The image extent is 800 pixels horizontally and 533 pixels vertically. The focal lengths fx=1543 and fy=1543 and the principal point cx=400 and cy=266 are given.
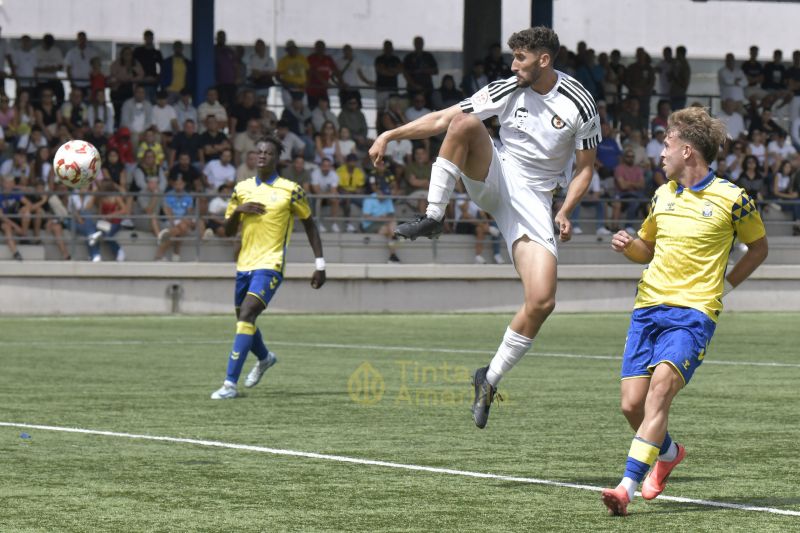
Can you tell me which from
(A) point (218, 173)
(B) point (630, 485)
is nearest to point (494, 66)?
(A) point (218, 173)

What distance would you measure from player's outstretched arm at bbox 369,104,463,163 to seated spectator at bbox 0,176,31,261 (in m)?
16.5

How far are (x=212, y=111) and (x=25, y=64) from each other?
11.8 feet

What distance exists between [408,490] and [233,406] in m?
4.54

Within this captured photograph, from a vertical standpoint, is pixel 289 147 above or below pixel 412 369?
above

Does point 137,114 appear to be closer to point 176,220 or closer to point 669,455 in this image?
point 176,220

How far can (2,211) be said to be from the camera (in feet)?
78.4

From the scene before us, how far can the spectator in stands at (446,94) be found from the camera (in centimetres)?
2802

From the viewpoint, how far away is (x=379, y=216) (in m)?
25.7

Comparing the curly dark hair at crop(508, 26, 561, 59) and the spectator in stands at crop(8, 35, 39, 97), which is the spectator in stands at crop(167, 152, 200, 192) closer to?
the spectator in stands at crop(8, 35, 39, 97)

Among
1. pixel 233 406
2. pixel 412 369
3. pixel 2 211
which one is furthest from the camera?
pixel 2 211

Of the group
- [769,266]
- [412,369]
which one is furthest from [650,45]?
[412,369]

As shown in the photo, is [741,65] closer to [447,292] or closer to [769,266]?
[769,266]

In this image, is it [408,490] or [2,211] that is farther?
[2,211]

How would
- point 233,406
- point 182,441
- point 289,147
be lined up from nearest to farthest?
point 182,441, point 233,406, point 289,147
